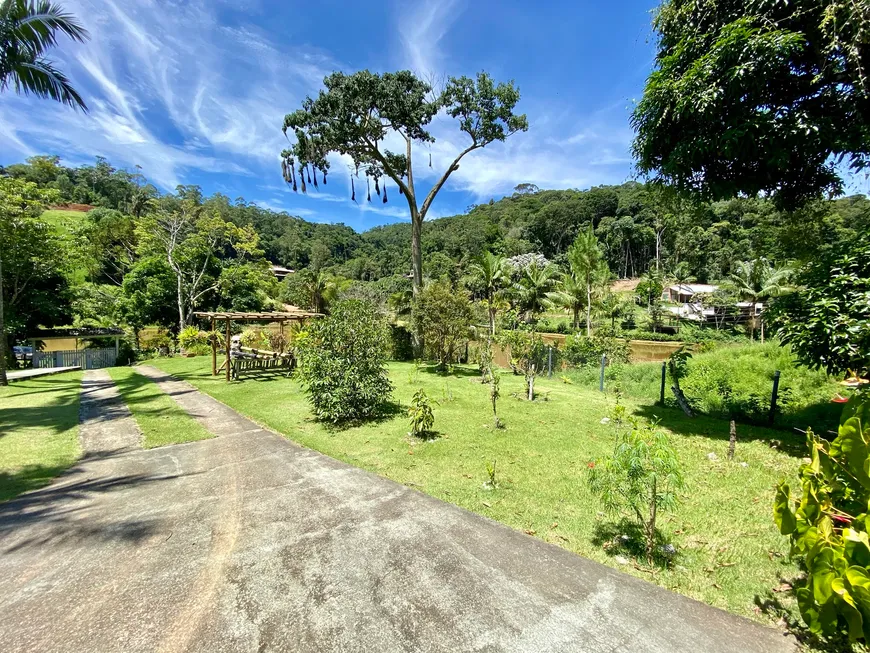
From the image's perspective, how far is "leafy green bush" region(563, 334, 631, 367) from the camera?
49.9 ft

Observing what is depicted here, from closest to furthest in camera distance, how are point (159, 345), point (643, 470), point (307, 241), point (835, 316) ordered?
point (643, 470) < point (835, 316) < point (159, 345) < point (307, 241)

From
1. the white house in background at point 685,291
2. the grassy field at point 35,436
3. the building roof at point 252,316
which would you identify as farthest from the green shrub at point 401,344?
the white house in background at point 685,291

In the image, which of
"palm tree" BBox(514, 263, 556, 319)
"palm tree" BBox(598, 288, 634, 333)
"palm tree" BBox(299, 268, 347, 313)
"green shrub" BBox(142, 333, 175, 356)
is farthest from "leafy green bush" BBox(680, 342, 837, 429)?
"green shrub" BBox(142, 333, 175, 356)

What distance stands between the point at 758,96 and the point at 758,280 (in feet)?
79.0

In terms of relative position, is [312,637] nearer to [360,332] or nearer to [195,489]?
[195,489]

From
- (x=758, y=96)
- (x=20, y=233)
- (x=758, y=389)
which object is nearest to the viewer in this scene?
(x=758, y=96)

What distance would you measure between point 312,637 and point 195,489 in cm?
320

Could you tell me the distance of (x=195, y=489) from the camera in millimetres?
4691

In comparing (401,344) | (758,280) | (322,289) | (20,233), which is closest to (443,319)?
(401,344)

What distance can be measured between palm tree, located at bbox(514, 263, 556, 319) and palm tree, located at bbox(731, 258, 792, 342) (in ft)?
38.3

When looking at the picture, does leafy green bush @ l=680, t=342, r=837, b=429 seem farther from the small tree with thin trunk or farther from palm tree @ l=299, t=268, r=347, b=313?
the small tree with thin trunk

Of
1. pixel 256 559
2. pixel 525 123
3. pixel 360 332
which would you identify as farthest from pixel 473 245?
pixel 256 559

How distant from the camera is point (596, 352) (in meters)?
15.5

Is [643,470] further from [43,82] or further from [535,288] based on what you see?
[535,288]
